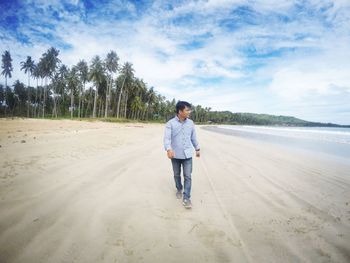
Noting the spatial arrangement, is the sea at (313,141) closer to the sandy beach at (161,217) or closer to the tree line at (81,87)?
the sandy beach at (161,217)

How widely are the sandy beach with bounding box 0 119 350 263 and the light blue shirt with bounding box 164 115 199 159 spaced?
1.08 m

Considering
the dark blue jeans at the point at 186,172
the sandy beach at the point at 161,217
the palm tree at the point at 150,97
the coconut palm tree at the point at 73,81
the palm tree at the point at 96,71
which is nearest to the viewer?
the sandy beach at the point at 161,217

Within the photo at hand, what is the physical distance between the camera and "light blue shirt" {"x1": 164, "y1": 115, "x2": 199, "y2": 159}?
177 inches

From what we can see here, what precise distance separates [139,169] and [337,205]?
211 inches

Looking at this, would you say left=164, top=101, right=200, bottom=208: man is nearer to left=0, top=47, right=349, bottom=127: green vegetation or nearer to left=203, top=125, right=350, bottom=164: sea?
left=203, top=125, right=350, bottom=164: sea

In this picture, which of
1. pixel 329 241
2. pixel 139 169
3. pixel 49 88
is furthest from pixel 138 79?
pixel 329 241

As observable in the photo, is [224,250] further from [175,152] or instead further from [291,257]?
[175,152]

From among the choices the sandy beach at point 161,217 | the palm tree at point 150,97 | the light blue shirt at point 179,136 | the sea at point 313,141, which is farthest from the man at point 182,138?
the palm tree at point 150,97

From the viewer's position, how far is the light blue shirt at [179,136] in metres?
4.50

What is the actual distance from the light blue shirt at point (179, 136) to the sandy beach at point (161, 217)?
1078 mm

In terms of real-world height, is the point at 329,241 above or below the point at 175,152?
below

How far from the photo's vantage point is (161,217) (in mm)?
3881

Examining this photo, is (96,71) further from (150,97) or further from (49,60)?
(150,97)

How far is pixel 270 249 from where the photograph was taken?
3.05 meters
